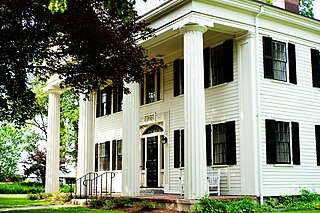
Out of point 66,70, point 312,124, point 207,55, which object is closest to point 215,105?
point 207,55

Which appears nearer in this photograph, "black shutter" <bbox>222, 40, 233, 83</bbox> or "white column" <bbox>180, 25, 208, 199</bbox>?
"white column" <bbox>180, 25, 208, 199</bbox>

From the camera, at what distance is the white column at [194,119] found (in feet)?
44.0

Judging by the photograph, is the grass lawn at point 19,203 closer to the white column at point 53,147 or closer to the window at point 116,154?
the white column at point 53,147

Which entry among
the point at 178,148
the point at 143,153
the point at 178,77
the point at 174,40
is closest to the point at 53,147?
the point at 143,153

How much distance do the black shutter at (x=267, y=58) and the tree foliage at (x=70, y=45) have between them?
3.97 m

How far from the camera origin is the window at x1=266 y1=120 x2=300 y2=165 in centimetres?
1520

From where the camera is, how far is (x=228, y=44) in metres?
15.9

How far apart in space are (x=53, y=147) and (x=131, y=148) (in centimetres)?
786

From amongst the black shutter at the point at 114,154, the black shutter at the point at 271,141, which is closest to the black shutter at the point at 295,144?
the black shutter at the point at 271,141

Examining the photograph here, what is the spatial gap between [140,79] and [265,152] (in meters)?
4.96

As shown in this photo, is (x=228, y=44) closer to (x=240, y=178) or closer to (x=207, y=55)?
(x=207, y=55)

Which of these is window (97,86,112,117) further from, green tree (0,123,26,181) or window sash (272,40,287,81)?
green tree (0,123,26,181)

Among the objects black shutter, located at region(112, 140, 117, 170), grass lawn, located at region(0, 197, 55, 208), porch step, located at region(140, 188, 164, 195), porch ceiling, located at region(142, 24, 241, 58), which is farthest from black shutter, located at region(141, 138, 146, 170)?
grass lawn, located at region(0, 197, 55, 208)

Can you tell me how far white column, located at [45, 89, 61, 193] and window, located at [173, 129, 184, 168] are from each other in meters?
7.89
